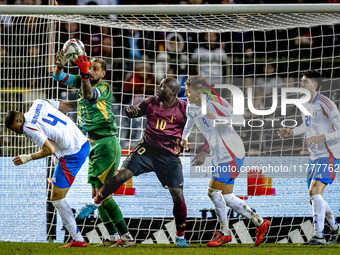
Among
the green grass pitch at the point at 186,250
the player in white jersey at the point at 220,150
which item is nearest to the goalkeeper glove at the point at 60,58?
the player in white jersey at the point at 220,150

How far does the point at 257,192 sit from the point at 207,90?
1.29 meters

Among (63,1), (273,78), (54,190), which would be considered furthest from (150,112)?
(63,1)

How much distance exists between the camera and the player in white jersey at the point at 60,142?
3.58 metres

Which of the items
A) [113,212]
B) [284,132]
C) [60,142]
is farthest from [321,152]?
[60,142]

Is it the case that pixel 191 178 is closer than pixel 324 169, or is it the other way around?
pixel 324 169

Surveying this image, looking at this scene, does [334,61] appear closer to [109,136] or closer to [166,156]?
[166,156]

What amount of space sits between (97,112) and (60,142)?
479mm

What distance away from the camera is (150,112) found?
3.96 m

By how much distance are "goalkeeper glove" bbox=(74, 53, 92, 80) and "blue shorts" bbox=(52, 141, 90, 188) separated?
2.27 feet

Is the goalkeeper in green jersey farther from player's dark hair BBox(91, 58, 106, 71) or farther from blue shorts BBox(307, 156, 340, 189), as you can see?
blue shorts BBox(307, 156, 340, 189)

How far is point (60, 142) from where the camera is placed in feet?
12.1

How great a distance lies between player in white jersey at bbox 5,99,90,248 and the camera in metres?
3.58

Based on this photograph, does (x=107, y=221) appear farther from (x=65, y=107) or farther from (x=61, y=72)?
(x=61, y=72)

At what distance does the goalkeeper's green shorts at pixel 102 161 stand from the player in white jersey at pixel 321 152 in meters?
1.75
